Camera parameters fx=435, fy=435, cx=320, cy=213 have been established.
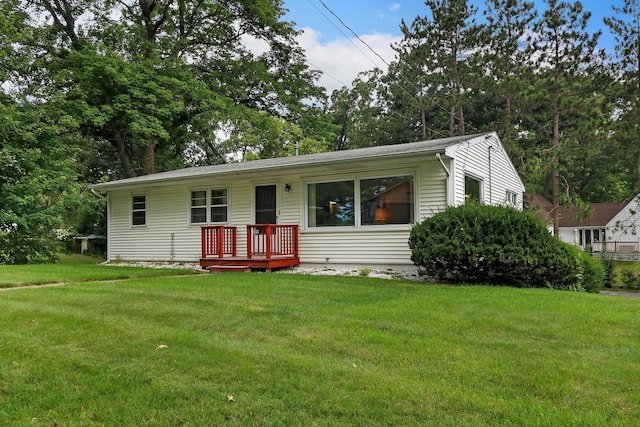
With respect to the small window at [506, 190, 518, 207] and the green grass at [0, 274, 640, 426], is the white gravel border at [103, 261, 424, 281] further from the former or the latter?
the small window at [506, 190, 518, 207]

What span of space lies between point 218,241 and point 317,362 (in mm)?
7422

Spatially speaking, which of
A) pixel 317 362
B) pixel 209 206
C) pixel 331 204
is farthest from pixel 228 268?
pixel 317 362

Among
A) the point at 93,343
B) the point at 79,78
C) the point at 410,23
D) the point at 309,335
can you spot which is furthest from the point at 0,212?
the point at 410,23

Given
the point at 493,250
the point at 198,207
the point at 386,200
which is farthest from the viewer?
the point at 198,207

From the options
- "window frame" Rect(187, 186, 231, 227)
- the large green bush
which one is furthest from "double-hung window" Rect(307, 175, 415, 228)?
"window frame" Rect(187, 186, 231, 227)

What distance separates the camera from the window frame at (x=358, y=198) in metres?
9.04

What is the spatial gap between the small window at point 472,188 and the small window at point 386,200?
4.29 feet

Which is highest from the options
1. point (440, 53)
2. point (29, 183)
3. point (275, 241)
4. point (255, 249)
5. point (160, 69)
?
point (440, 53)

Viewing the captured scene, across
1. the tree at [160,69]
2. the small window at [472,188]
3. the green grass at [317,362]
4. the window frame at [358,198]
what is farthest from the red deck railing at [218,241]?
the tree at [160,69]

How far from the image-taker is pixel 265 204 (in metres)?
10.8

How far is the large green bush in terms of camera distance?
734cm

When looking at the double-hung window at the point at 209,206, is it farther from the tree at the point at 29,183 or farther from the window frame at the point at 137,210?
the tree at the point at 29,183

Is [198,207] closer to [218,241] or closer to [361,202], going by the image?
[218,241]

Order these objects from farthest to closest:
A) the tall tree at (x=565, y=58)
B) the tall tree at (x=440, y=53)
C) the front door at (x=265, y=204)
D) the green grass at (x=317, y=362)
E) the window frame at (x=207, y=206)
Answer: the tall tree at (x=440, y=53), the tall tree at (x=565, y=58), the window frame at (x=207, y=206), the front door at (x=265, y=204), the green grass at (x=317, y=362)
